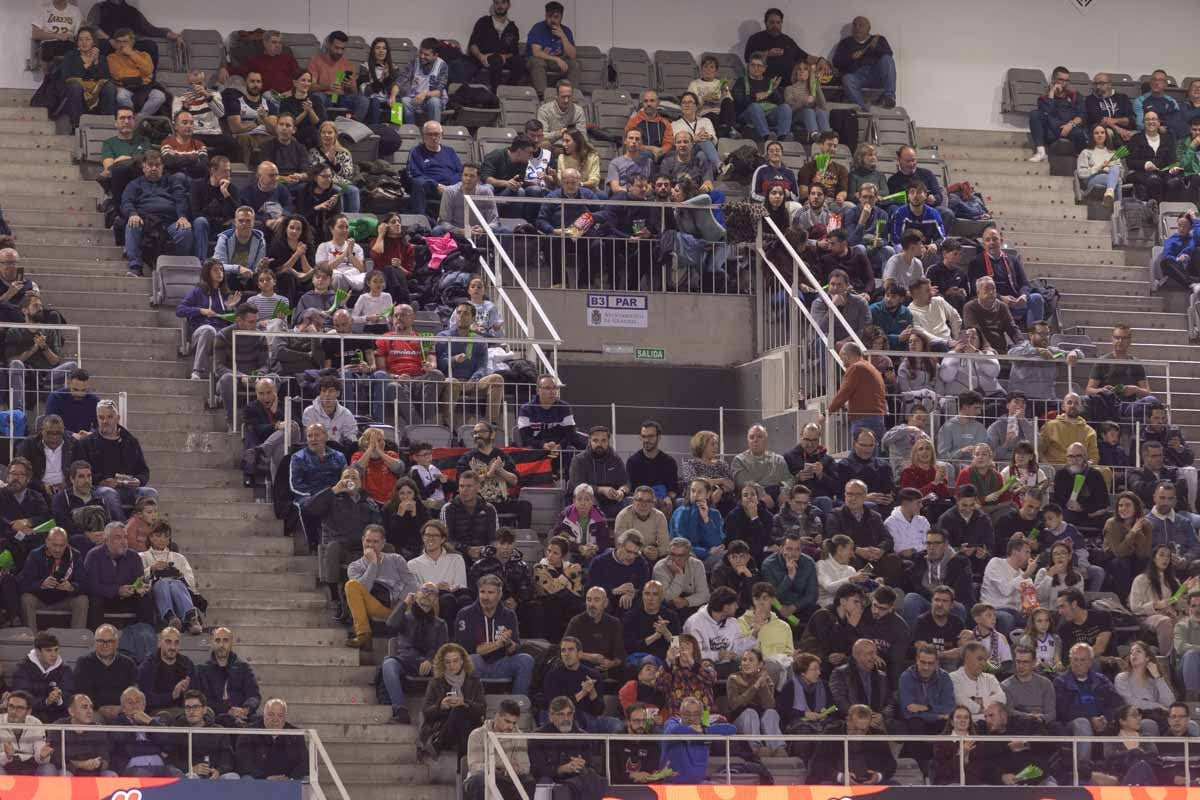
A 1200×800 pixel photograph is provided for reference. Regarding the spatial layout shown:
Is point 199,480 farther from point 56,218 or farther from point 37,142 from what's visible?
point 37,142

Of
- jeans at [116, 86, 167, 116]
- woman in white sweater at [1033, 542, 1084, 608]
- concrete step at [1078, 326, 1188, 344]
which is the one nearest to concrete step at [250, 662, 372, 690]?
woman in white sweater at [1033, 542, 1084, 608]

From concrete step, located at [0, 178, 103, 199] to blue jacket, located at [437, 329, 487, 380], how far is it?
414cm

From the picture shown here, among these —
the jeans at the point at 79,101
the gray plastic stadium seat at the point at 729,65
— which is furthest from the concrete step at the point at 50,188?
the gray plastic stadium seat at the point at 729,65

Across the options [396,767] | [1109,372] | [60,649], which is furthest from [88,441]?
[1109,372]

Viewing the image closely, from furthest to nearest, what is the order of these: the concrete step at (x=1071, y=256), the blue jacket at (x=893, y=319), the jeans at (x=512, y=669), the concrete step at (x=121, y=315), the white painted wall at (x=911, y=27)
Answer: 1. the white painted wall at (x=911, y=27)
2. the concrete step at (x=1071, y=256)
3. the blue jacket at (x=893, y=319)
4. the concrete step at (x=121, y=315)
5. the jeans at (x=512, y=669)

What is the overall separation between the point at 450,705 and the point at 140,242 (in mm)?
6953

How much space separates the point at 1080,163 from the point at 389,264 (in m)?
8.03

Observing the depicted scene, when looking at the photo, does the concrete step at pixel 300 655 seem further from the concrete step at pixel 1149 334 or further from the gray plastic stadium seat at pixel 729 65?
the gray plastic stadium seat at pixel 729 65

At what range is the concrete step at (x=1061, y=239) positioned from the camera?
25.9 metres

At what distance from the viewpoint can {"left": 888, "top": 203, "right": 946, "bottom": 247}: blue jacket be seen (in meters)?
24.1

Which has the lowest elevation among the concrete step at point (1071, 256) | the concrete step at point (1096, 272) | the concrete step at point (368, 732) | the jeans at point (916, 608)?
the concrete step at point (368, 732)

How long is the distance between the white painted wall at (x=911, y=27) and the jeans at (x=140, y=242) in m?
4.47

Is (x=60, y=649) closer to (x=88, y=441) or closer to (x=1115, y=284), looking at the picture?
(x=88, y=441)

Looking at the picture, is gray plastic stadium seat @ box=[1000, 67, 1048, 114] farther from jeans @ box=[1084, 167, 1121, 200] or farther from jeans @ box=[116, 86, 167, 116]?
jeans @ box=[116, 86, 167, 116]
